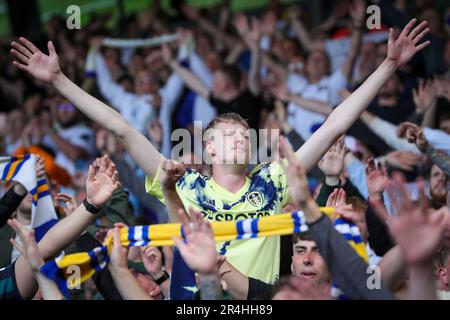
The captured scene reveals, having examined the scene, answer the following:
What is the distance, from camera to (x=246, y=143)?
4762mm

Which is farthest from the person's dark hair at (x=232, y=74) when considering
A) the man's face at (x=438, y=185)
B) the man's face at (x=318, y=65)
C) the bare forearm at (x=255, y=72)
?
the man's face at (x=438, y=185)

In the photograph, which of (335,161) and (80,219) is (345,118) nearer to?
(335,161)

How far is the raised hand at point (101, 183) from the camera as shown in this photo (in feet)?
13.8

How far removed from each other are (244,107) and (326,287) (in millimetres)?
4991

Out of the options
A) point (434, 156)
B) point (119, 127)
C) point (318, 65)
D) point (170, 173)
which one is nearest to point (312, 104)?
point (318, 65)

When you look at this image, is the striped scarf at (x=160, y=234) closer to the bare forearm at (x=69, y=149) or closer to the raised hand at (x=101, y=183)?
the raised hand at (x=101, y=183)

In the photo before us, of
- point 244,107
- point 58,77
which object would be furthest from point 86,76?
point 58,77

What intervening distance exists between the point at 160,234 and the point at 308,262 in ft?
3.16

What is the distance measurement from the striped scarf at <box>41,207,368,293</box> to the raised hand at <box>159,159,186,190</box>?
0.87 ft

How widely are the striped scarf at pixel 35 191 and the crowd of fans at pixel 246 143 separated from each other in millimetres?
104

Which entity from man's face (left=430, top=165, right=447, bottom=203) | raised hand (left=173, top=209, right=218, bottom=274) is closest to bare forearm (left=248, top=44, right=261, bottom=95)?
man's face (left=430, top=165, right=447, bottom=203)

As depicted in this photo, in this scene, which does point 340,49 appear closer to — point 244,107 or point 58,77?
point 244,107

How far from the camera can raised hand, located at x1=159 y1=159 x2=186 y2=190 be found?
4.21 m

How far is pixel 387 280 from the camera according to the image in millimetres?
3693
